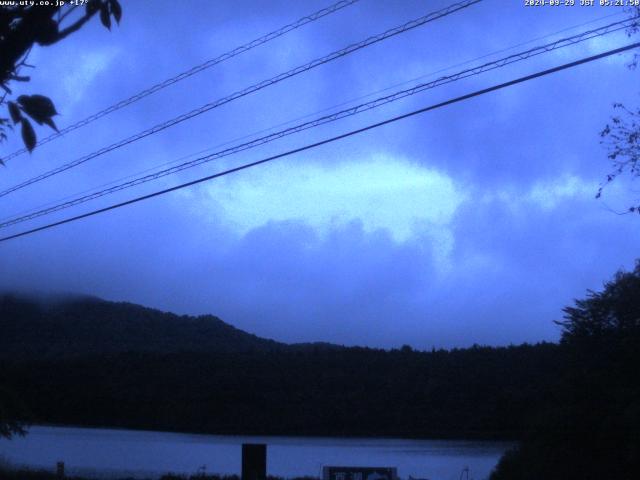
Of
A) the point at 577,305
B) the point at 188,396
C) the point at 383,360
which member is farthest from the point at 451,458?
the point at 188,396

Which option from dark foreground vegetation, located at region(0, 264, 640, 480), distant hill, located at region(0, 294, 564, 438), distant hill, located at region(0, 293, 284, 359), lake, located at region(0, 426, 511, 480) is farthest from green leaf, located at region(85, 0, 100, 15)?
distant hill, located at region(0, 293, 284, 359)

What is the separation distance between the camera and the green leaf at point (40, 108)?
4.29 m

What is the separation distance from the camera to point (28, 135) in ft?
14.3

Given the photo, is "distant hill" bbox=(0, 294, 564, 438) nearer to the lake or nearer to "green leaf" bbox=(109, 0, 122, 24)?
the lake

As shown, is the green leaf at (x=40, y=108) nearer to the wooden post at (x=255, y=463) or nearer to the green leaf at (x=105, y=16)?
the green leaf at (x=105, y=16)

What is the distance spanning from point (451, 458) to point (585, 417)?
999 cm

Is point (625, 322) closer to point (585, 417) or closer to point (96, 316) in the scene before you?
point (585, 417)

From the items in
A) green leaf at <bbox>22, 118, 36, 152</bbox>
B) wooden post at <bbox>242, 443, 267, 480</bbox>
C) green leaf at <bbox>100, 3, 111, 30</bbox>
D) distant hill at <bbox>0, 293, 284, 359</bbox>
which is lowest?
wooden post at <bbox>242, 443, 267, 480</bbox>

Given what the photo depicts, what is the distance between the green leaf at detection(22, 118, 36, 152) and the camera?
14.3 feet

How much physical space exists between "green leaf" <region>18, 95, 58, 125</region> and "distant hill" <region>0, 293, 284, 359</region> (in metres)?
44.6

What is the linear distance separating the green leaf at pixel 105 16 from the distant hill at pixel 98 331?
4445 cm

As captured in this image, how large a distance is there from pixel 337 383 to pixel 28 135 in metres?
41.9

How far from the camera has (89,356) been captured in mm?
49594

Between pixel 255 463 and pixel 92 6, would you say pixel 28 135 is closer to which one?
pixel 92 6
